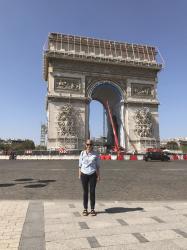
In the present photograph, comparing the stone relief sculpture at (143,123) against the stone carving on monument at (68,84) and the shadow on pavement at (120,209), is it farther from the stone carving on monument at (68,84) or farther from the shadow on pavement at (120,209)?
the shadow on pavement at (120,209)

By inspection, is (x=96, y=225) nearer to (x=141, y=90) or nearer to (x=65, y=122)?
(x=65, y=122)

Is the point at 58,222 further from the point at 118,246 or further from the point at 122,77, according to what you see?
the point at 122,77

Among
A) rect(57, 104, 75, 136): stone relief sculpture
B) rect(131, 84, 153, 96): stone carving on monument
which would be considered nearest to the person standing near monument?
rect(57, 104, 75, 136): stone relief sculpture

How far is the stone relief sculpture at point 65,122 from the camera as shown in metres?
50.4

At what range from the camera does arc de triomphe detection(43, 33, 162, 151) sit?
5106cm

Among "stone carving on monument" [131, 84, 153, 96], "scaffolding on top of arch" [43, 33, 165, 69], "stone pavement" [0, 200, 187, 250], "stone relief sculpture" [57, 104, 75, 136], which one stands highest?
"scaffolding on top of arch" [43, 33, 165, 69]

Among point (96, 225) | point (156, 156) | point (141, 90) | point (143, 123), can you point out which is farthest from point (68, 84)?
point (96, 225)

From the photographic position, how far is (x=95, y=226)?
241 inches

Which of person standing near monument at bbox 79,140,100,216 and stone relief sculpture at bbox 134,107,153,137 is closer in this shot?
person standing near monument at bbox 79,140,100,216

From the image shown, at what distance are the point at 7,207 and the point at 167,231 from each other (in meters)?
4.21

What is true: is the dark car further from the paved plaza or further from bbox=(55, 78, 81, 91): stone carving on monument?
the paved plaza

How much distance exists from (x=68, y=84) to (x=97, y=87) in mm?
5950

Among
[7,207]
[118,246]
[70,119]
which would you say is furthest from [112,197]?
[70,119]

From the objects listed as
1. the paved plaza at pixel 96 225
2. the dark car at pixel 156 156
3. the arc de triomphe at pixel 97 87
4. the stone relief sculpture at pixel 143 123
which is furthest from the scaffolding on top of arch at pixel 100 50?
the paved plaza at pixel 96 225
